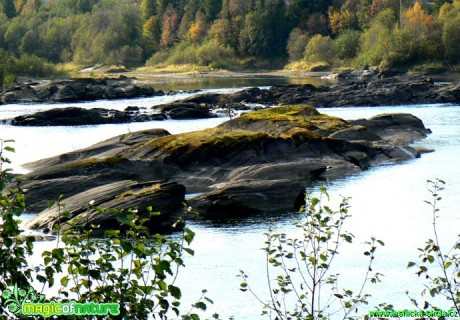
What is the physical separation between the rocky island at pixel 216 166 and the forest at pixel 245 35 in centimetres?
6168

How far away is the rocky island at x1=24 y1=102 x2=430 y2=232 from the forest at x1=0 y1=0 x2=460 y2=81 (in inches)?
2429

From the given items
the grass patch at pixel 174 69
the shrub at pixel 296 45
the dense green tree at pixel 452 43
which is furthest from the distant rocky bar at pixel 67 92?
the shrub at pixel 296 45

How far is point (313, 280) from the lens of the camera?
11.9 meters

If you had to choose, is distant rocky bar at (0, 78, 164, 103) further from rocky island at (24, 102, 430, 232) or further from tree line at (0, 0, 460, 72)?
rocky island at (24, 102, 430, 232)

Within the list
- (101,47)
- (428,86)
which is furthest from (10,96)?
(101,47)

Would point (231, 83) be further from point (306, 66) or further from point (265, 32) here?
point (265, 32)

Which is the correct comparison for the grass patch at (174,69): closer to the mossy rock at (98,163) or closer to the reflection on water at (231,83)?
the reflection on water at (231,83)

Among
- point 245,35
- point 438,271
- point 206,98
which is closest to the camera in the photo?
point 438,271

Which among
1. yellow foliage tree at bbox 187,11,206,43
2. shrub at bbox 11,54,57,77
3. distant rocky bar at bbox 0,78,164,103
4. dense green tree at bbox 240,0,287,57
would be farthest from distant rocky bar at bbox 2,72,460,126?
yellow foliage tree at bbox 187,11,206,43

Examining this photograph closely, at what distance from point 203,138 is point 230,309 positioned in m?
19.2

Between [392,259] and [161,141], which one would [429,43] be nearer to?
[161,141]

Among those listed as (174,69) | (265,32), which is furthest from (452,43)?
(174,69)

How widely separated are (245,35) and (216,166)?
116020mm

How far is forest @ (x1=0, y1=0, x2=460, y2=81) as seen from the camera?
11456cm
